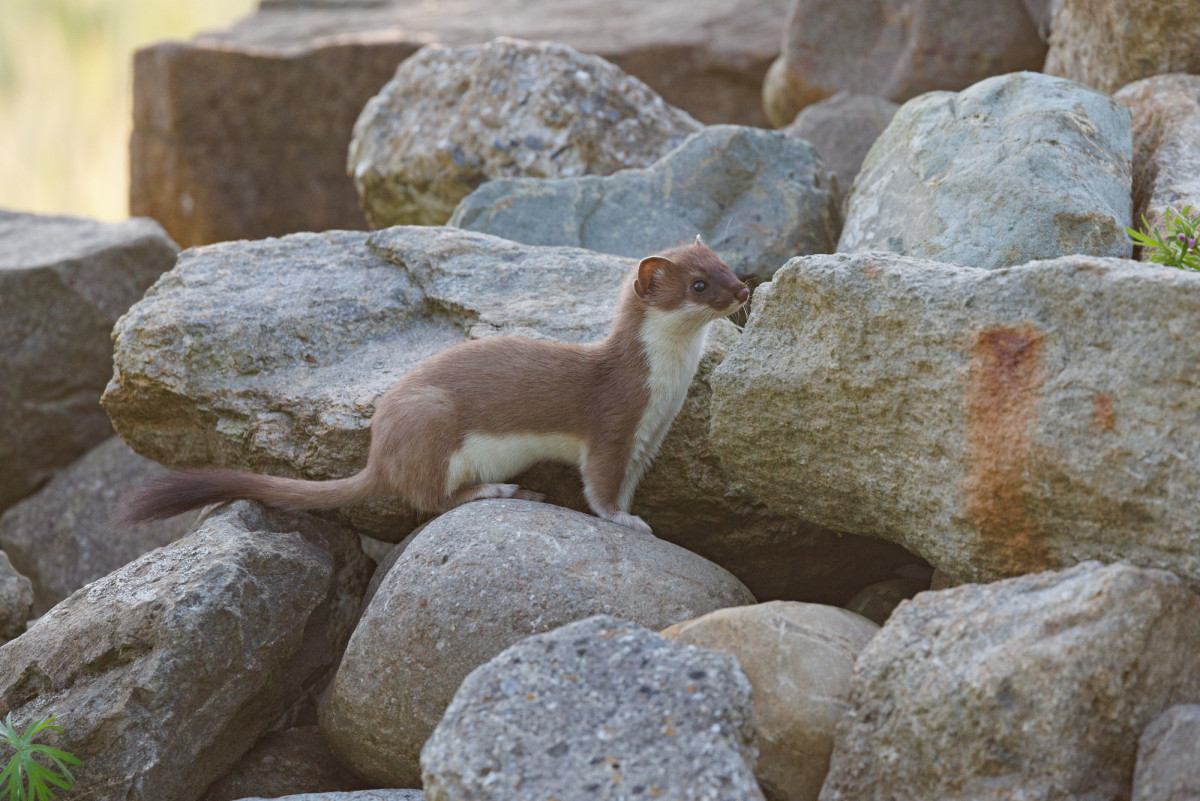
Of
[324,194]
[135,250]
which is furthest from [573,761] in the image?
[324,194]

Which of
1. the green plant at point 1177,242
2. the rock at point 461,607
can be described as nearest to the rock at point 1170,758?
the rock at point 461,607

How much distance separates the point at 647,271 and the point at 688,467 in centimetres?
78

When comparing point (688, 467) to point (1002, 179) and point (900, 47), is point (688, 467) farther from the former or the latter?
point (900, 47)

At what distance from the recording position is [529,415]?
466cm

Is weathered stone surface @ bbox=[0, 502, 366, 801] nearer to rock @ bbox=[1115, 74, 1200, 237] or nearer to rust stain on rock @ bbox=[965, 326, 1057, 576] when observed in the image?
rust stain on rock @ bbox=[965, 326, 1057, 576]

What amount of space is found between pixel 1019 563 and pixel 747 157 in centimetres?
338

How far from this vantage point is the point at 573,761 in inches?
111

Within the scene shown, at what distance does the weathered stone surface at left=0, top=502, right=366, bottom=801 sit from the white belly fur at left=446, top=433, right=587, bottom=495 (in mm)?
642

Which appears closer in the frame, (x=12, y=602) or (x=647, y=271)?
(x=647, y=271)

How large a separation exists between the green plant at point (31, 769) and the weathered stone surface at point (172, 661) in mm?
62

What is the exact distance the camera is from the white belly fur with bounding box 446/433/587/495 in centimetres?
466

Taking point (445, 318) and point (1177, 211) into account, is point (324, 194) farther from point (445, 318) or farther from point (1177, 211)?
point (1177, 211)

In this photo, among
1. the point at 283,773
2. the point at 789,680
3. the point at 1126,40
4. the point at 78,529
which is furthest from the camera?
the point at 78,529

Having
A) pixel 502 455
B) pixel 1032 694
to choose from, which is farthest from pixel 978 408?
pixel 502 455
